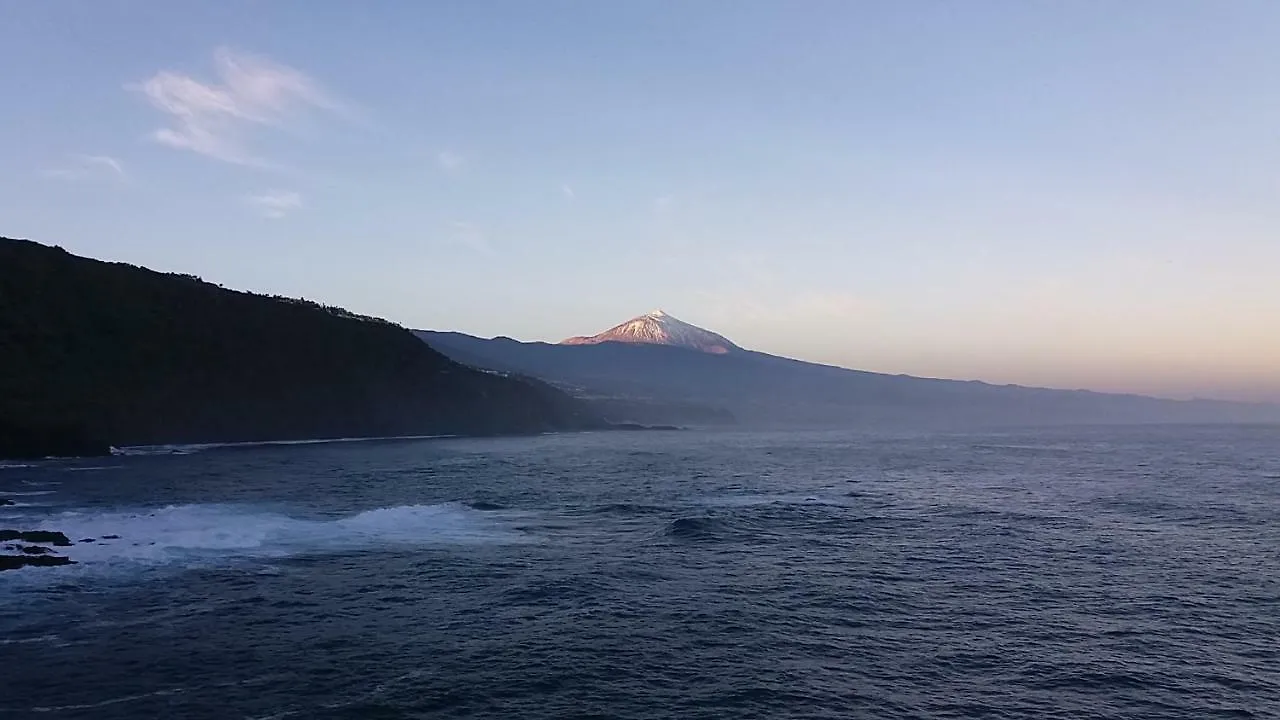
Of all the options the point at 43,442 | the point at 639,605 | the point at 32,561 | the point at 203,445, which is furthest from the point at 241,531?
the point at 203,445

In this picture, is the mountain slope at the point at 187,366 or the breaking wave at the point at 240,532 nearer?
the breaking wave at the point at 240,532

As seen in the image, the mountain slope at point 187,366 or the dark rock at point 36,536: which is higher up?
the mountain slope at point 187,366

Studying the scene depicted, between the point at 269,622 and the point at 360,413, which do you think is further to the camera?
the point at 360,413

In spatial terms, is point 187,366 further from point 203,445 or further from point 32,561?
point 32,561

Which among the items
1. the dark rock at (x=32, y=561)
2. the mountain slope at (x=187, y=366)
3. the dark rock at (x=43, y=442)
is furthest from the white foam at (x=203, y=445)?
the dark rock at (x=32, y=561)

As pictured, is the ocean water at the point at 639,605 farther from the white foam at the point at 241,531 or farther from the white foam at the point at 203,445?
the white foam at the point at 203,445

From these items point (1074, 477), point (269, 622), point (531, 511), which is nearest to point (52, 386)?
point (531, 511)

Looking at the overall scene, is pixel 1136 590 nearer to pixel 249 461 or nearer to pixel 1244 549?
pixel 1244 549

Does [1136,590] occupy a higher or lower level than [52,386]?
lower
